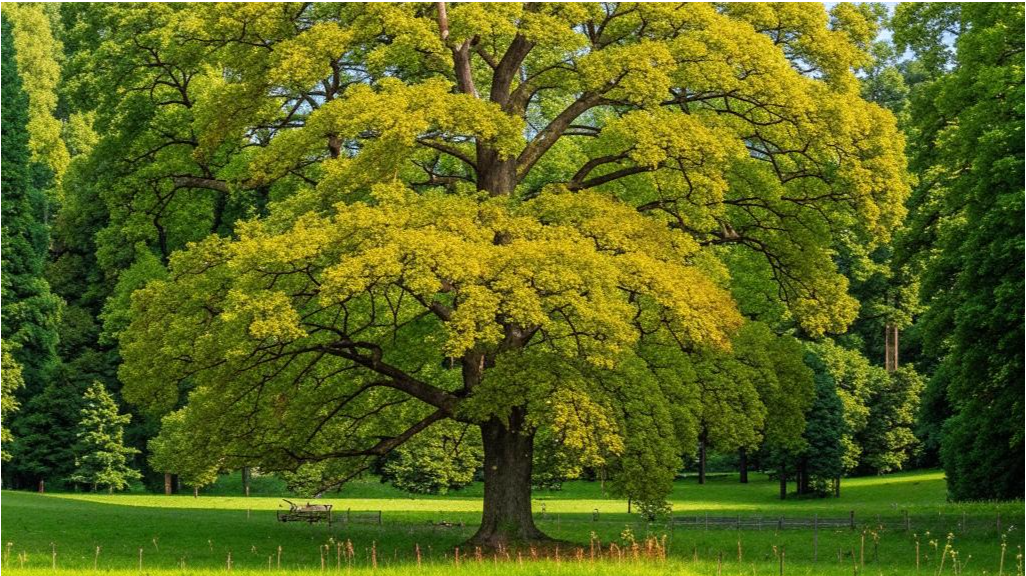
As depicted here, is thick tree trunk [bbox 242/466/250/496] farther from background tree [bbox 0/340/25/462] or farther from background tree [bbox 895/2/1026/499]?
background tree [bbox 895/2/1026/499]

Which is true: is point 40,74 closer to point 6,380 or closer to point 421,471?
point 421,471

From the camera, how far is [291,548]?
118 feet

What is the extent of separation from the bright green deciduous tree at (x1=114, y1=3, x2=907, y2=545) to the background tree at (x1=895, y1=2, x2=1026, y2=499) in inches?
77.6

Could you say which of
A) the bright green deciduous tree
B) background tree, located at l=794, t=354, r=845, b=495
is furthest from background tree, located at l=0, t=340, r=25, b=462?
background tree, located at l=794, t=354, r=845, b=495

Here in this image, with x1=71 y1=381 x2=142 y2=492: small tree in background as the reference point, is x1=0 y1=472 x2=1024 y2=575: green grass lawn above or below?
below

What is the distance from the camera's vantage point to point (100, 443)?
66875mm

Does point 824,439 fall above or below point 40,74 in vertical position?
below

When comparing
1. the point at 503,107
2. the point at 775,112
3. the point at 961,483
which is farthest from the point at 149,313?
the point at 961,483

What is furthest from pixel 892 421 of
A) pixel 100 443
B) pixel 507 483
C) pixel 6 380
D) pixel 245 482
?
pixel 507 483

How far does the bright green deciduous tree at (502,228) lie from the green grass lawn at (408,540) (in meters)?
3.01

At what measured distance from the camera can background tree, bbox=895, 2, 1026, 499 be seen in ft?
95.5

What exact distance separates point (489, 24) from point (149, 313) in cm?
1111

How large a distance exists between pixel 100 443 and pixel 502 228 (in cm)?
4211

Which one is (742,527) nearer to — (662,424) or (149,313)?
(662,424)
